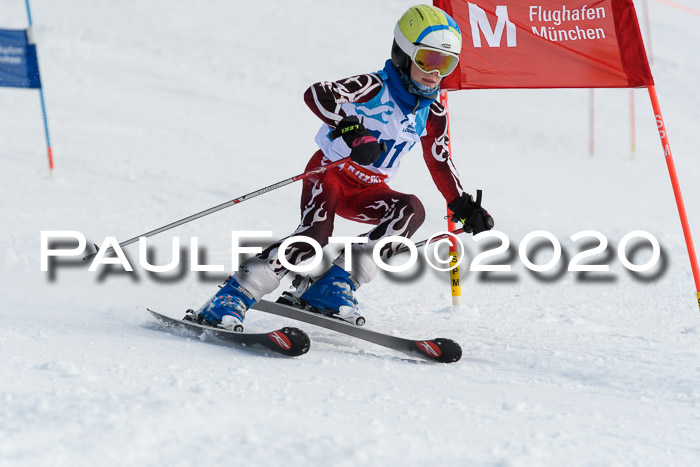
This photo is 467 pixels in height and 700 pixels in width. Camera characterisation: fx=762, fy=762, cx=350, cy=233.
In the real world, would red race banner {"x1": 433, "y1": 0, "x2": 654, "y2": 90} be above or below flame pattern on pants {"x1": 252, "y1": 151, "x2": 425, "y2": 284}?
above

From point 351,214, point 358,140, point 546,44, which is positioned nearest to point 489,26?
point 546,44

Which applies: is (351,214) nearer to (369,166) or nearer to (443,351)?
(369,166)

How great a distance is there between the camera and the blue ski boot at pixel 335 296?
3.92m

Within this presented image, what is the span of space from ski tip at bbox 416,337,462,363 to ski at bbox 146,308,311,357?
566 millimetres

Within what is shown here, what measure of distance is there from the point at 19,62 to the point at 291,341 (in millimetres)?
6164

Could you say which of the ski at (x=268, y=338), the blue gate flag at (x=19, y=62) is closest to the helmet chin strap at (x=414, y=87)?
the ski at (x=268, y=338)

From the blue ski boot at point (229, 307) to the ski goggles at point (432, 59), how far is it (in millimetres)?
1425

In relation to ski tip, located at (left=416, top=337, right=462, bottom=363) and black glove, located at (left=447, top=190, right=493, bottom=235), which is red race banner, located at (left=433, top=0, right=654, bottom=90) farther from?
ski tip, located at (left=416, top=337, right=462, bottom=363)

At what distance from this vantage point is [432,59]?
3.75 metres

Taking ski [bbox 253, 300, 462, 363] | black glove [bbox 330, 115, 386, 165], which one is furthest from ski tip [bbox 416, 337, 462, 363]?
black glove [bbox 330, 115, 386, 165]

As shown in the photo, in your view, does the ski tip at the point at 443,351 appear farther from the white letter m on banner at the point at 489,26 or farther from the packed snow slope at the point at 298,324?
the white letter m on banner at the point at 489,26

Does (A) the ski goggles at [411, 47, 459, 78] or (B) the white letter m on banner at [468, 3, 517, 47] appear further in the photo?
(B) the white letter m on banner at [468, 3, 517, 47]

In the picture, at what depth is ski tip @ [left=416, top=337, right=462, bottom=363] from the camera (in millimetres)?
3500

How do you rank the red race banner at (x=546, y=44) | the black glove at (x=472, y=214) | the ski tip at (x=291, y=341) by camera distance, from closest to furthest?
the ski tip at (x=291, y=341)
the black glove at (x=472, y=214)
the red race banner at (x=546, y=44)
